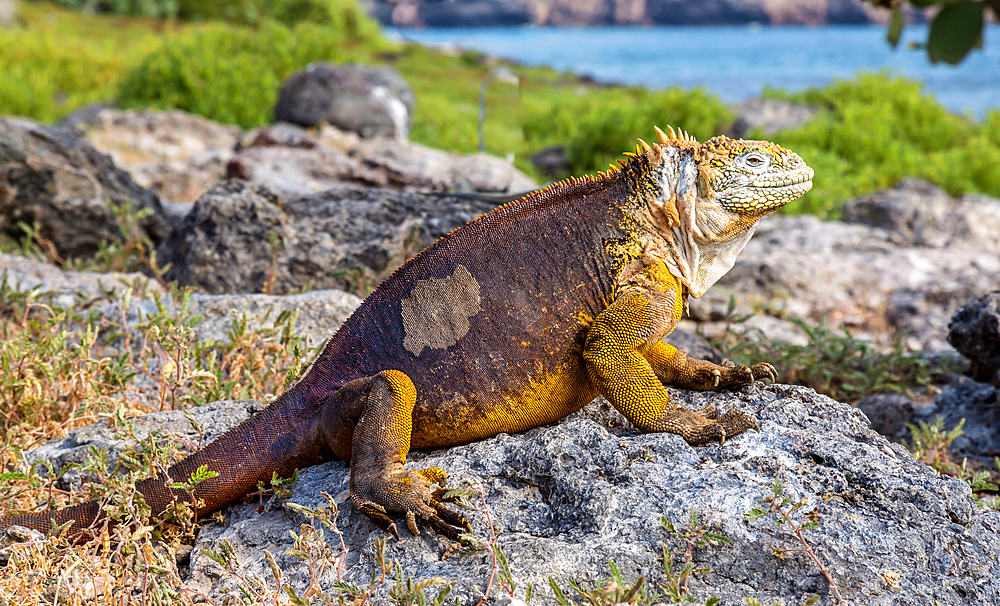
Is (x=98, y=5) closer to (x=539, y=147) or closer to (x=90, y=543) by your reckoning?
(x=539, y=147)

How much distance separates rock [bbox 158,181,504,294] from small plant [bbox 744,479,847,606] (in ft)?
11.2

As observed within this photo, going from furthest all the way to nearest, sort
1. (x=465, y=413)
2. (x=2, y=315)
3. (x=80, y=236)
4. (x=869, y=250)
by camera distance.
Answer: (x=869, y=250) → (x=80, y=236) → (x=2, y=315) → (x=465, y=413)

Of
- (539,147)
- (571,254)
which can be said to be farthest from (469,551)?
(539,147)

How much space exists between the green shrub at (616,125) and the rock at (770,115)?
0.43 meters

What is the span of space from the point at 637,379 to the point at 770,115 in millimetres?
14842

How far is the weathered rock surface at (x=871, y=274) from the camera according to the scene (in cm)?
711

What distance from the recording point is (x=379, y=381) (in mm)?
3100

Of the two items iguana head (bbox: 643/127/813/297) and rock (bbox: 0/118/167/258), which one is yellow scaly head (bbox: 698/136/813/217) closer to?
iguana head (bbox: 643/127/813/297)

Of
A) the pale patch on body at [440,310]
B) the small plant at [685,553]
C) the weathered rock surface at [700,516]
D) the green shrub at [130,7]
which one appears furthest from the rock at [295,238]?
the green shrub at [130,7]

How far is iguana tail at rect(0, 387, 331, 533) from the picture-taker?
10.3ft

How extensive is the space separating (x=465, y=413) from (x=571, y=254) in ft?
2.50

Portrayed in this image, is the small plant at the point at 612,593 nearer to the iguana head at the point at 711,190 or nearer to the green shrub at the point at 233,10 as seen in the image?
the iguana head at the point at 711,190

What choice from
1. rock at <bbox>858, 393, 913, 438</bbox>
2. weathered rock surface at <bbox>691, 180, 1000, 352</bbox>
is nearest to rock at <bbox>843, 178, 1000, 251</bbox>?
weathered rock surface at <bbox>691, 180, 1000, 352</bbox>

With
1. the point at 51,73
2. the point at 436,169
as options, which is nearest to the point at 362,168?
the point at 436,169
